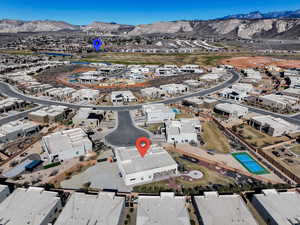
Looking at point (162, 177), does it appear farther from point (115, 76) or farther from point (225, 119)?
point (115, 76)

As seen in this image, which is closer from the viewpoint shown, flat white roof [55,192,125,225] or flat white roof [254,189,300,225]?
flat white roof [55,192,125,225]

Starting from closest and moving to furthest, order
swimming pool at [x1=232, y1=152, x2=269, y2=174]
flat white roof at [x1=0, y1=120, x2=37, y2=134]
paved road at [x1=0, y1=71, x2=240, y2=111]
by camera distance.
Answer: swimming pool at [x1=232, y1=152, x2=269, y2=174] < flat white roof at [x1=0, y1=120, x2=37, y2=134] < paved road at [x1=0, y1=71, x2=240, y2=111]

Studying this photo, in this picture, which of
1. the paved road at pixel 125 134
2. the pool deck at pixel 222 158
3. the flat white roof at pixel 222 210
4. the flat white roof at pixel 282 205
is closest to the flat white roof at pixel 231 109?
the pool deck at pixel 222 158

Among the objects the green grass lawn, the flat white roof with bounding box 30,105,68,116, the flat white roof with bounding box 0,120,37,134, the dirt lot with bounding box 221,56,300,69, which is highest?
the dirt lot with bounding box 221,56,300,69

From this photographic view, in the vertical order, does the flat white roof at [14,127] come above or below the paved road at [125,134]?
above

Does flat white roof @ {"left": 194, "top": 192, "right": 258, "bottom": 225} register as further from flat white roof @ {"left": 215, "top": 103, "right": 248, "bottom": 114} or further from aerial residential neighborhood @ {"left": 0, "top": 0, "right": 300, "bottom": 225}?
flat white roof @ {"left": 215, "top": 103, "right": 248, "bottom": 114}

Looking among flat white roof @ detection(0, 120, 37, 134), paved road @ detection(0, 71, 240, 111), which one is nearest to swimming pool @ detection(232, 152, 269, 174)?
paved road @ detection(0, 71, 240, 111)

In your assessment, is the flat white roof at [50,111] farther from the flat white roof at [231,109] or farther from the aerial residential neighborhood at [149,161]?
the flat white roof at [231,109]

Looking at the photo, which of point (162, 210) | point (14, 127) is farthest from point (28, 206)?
point (14, 127)
